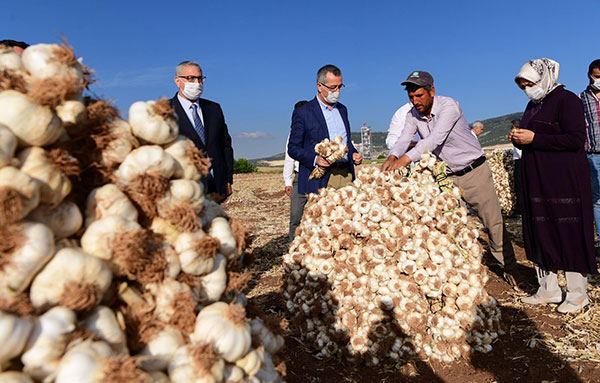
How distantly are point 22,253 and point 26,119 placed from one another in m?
0.40

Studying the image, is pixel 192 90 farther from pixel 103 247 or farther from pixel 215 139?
pixel 103 247

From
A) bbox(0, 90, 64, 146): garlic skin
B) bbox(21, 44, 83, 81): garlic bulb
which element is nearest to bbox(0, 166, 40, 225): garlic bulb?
bbox(0, 90, 64, 146): garlic skin

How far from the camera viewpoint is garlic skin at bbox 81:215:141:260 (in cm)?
127

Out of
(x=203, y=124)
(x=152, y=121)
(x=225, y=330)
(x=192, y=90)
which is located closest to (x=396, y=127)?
(x=203, y=124)

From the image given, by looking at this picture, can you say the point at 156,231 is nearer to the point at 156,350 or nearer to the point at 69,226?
the point at 69,226

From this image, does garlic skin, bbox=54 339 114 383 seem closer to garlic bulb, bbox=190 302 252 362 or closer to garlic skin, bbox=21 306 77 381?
garlic skin, bbox=21 306 77 381

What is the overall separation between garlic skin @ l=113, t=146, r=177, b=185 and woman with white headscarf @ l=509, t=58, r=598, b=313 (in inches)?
141

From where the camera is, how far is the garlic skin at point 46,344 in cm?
110

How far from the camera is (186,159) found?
1.54 meters

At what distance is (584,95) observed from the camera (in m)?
5.61

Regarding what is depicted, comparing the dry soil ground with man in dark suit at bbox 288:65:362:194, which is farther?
man in dark suit at bbox 288:65:362:194

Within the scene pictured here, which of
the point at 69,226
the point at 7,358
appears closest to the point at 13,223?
the point at 69,226

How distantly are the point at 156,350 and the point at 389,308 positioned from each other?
1953 mm

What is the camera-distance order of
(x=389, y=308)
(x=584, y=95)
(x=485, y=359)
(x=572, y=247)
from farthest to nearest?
1. (x=584, y=95)
2. (x=572, y=247)
3. (x=485, y=359)
4. (x=389, y=308)
